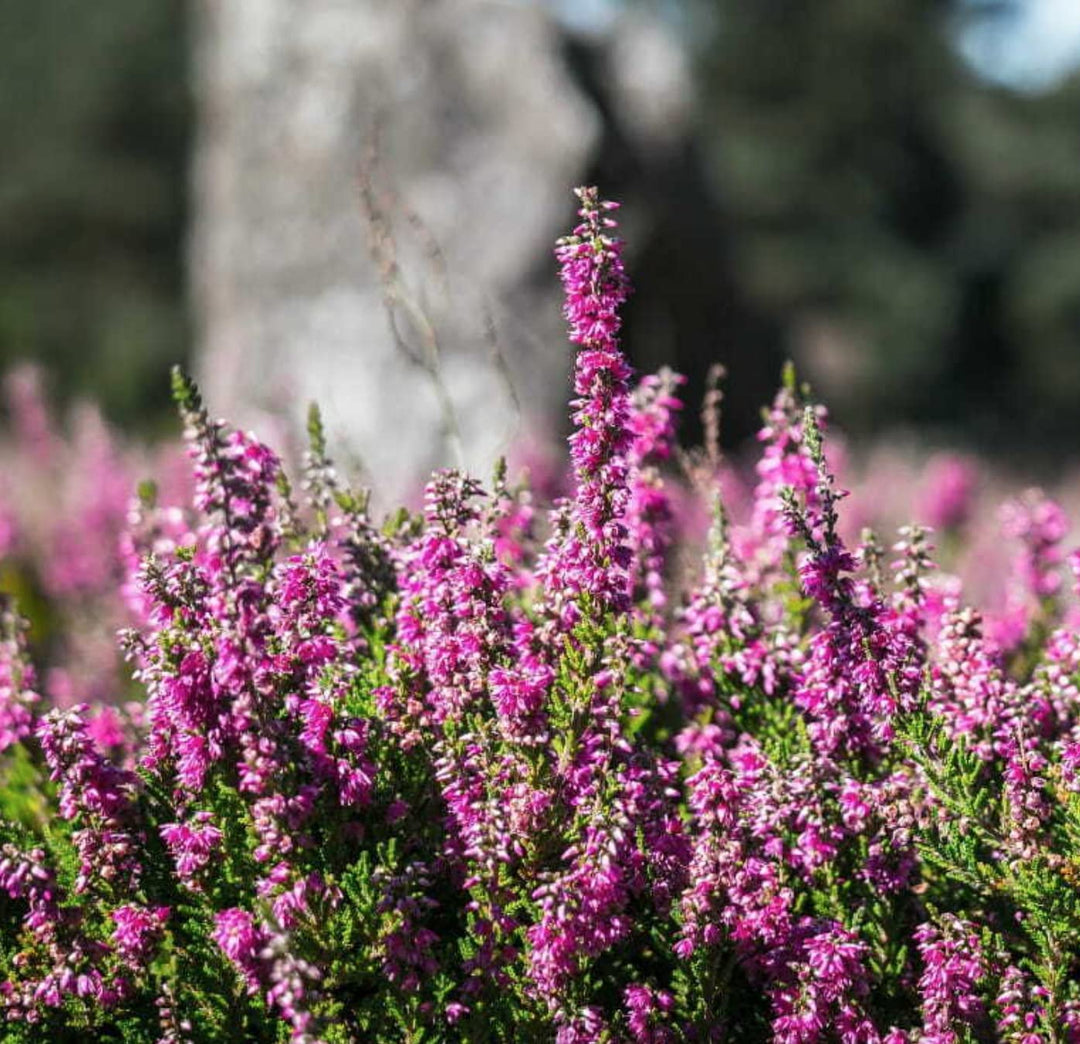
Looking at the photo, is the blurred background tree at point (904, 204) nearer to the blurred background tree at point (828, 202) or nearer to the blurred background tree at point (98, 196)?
the blurred background tree at point (828, 202)

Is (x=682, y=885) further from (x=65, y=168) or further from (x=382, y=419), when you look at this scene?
(x=65, y=168)

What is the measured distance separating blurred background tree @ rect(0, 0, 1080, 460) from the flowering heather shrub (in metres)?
19.8

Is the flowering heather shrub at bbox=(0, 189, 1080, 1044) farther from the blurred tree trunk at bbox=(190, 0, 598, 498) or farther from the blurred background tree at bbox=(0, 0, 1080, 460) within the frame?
the blurred background tree at bbox=(0, 0, 1080, 460)

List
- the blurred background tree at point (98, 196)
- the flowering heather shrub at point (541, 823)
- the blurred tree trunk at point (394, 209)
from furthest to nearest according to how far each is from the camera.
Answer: the blurred background tree at point (98, 196), the blurred tree trunk at point (394, 209), the flowering heather shrub at point (541, 823)

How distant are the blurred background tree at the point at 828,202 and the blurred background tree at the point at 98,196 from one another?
37mm

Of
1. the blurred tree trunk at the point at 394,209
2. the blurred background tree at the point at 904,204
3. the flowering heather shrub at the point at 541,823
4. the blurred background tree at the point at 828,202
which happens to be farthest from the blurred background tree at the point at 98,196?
the flowering heather shrub at the point at 541,823

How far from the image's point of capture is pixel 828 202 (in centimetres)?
2331

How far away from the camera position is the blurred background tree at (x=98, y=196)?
23.8 meters

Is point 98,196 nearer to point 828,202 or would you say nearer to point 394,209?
point 828,202

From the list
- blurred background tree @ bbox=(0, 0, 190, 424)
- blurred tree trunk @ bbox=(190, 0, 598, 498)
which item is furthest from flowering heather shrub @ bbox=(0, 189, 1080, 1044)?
blurred background tree @ bbox=(0, 0, 190, 424)

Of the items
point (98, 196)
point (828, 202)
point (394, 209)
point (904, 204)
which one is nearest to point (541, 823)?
point (394, 209)

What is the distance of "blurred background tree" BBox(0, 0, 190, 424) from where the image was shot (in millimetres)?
23812

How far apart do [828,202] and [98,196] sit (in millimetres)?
12599

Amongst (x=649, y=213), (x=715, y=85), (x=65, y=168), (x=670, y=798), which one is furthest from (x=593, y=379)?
(x=65, y=168)
